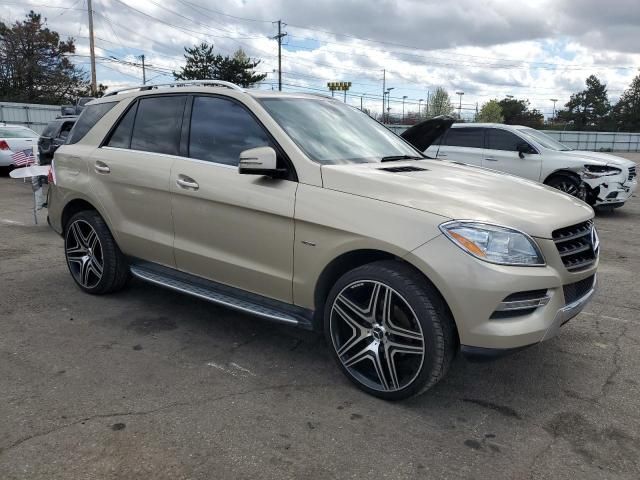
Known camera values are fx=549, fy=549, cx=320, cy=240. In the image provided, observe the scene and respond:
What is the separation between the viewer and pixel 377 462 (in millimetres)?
2625

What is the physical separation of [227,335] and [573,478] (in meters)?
2.50

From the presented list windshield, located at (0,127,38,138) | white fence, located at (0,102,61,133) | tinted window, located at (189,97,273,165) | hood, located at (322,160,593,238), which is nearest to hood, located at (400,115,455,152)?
hood, located at (322,160,593,238)

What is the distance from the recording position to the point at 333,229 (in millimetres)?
3180

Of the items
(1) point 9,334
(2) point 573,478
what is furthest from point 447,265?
(1) point 9,334

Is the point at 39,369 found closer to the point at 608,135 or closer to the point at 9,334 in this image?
the point at 9,334

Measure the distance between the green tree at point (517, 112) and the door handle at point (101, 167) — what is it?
330 ft

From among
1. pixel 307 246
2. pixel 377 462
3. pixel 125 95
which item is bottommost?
pixel 377 462

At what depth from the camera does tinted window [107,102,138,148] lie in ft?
15.1

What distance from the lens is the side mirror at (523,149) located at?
10.6 m

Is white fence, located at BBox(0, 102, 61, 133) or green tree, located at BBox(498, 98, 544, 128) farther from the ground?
green tree, located at BBox(498, 98, 544, 128)

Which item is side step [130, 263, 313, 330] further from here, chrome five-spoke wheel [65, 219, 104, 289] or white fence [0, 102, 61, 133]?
A: white fence [0, 102, 61, 133]

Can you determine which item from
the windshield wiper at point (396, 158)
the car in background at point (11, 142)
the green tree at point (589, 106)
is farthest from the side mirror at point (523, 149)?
the green tree at point (589, 106)

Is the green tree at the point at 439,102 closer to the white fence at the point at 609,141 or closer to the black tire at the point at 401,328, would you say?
the white fence at the point at 609,141

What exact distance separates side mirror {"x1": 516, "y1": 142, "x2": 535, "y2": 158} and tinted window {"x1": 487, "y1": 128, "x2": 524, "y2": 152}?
58mm
